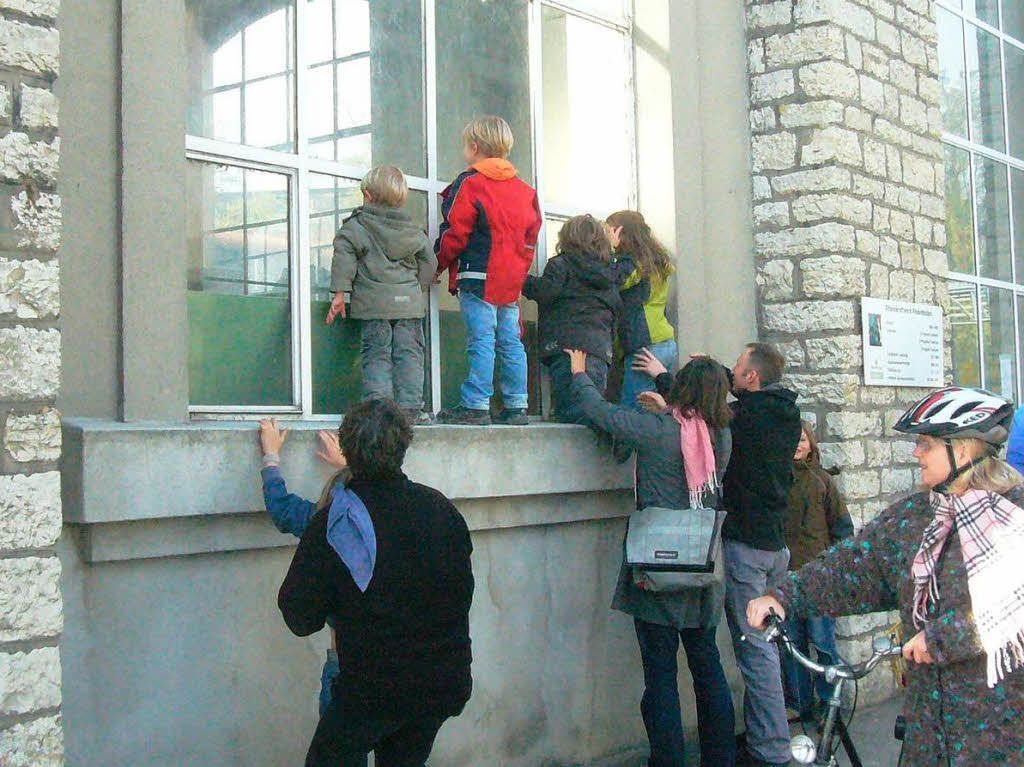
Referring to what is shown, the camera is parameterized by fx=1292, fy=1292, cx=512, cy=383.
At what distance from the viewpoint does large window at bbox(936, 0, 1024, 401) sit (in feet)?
30.0

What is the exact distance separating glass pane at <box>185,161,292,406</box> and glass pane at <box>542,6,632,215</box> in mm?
1747

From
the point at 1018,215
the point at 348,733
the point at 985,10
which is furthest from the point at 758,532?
the point at 985,10

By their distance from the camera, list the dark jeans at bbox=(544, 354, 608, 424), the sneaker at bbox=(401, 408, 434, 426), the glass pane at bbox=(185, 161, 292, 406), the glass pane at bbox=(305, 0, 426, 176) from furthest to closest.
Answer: the dark jeans at bbox=(544, 354, 608, 424) → the glass pane at bbox=(305, 0, 426, 176) → the sneaker at bbox=(401, 408, 434, 426) → the glass pane at bbox=(185, 161, 292, 406)

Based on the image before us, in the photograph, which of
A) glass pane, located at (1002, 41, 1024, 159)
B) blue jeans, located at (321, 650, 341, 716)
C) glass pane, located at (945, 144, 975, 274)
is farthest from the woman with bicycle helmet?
glass pane, located at (1002, 41, 1024, 159)

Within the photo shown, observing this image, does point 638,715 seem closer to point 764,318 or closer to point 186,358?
point 764,318

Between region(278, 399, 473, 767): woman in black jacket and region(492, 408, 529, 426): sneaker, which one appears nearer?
region(278, 399, 473, 767): woman in black jacket

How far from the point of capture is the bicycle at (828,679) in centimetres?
334

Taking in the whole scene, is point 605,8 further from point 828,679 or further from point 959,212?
point 828,679

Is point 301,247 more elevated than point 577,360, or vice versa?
A: point 301,247

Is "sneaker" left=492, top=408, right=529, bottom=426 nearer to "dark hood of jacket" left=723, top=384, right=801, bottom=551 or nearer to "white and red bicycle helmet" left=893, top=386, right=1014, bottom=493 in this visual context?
"dark hood of jacket" left=723, top=384, right=801, bottom=551

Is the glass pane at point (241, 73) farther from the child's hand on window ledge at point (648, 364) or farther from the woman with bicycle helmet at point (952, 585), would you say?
the woman with bicycle helmet at point (952, 585)

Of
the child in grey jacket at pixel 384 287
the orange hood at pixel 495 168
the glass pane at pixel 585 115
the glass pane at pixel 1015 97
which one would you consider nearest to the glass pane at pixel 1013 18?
the glass pane at pixel 1015 97

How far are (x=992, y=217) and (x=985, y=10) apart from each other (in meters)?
1.59

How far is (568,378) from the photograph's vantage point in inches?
225
